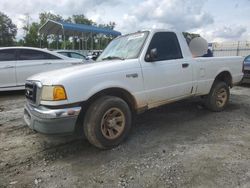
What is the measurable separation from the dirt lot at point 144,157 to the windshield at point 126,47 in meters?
1.44

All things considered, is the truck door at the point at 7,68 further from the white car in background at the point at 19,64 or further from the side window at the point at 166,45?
the side window at the point at 166,45

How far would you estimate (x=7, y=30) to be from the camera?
57688mm

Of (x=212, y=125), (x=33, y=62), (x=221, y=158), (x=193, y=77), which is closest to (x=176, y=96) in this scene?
(x=193, y=77)

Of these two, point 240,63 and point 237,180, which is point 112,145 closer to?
point 237,180

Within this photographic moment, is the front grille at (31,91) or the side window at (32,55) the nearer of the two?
the front grille at (31,91)

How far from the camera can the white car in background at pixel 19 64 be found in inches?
332

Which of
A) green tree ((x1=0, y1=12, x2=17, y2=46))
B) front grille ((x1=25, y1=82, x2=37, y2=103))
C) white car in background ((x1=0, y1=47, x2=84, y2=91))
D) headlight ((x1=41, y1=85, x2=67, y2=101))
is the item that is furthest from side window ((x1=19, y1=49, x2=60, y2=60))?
green tree ((x1=0, y1=12, x2=17, y2=46))

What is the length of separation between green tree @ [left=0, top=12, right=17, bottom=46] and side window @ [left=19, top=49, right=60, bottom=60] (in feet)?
161

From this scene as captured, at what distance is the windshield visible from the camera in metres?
4.76

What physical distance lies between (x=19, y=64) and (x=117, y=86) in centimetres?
557

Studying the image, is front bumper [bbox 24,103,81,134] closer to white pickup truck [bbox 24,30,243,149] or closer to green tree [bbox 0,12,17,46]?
white pickup truck [bbox 24,30,243,149]

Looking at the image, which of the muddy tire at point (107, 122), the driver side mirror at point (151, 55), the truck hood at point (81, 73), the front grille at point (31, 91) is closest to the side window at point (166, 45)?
the driver side mirror at point (151, 55)

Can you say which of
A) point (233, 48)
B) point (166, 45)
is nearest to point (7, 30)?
point (233, 48)

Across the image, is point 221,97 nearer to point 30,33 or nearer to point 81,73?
point 81,73
